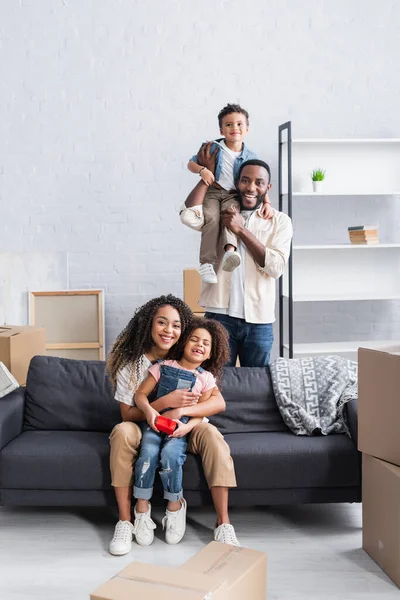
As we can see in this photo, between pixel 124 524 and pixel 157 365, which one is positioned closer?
pixel 124 524

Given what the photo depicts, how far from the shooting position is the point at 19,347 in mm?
3576

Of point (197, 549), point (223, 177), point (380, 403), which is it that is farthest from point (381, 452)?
point (223, 177)

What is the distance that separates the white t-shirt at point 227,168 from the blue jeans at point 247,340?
59cm

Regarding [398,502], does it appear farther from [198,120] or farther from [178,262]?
[198,120]

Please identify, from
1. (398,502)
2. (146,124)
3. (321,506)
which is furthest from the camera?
(146,124)

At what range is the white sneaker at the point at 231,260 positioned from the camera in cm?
323

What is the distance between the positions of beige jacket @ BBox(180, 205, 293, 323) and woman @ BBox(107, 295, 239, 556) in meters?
0.31

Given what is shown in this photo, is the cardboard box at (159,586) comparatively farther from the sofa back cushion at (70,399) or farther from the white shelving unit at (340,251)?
the white shelving unit at (340,251)

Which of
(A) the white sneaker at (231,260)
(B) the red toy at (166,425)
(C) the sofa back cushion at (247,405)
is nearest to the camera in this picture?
(B) the red toy at (166,425)

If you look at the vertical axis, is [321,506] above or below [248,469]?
below

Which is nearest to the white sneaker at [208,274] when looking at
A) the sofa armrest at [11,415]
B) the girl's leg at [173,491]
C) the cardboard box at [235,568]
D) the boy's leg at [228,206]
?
the boy's leg at [228,206]

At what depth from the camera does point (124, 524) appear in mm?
2725

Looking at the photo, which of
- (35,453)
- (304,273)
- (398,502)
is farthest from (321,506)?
(304,273)

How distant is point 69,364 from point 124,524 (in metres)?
0.80
